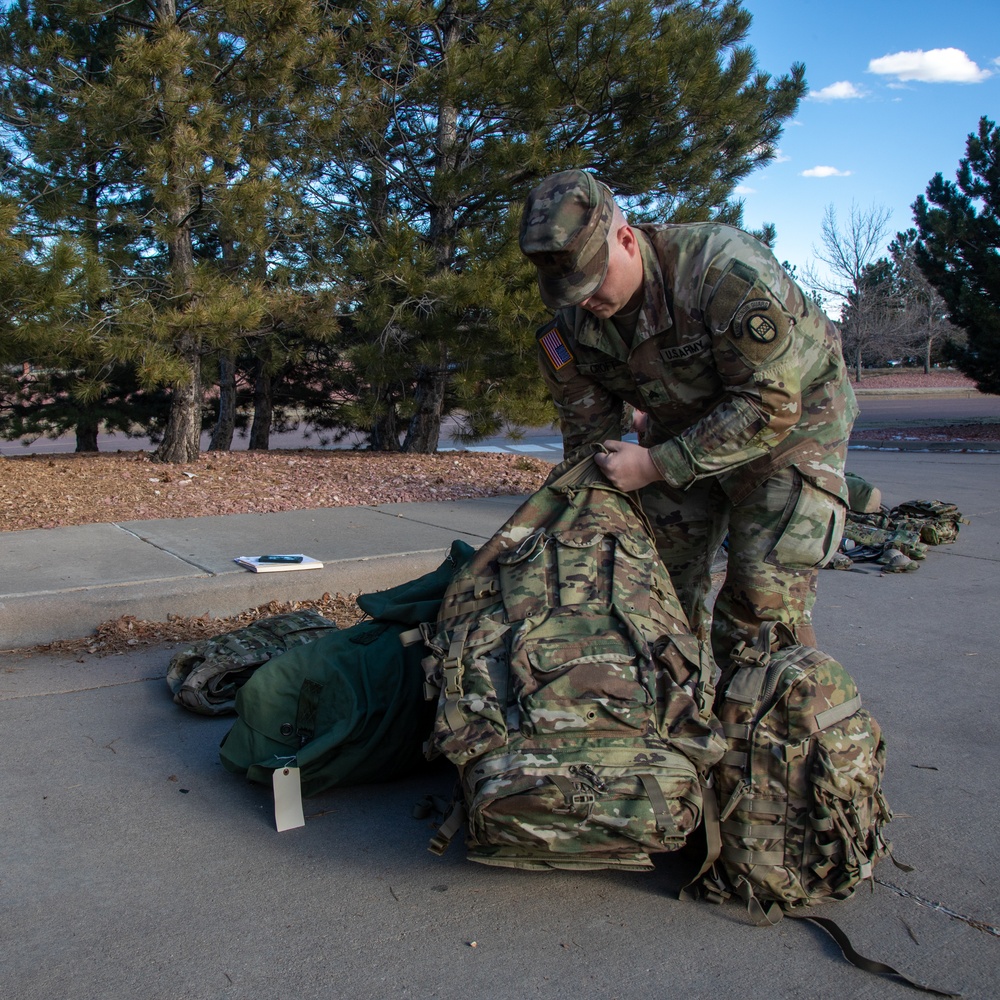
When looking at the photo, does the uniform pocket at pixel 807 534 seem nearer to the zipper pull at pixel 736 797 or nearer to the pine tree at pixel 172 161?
the zipper pull at pixel 736 797

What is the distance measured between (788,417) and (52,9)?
7910 mm

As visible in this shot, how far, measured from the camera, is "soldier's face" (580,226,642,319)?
8.47ft

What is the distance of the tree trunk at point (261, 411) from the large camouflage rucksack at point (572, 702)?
360 inches

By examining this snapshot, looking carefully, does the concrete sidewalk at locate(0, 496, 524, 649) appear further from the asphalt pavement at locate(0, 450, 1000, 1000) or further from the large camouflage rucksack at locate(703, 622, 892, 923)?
the large camouflage rucksack at locate(703, 622, 892, 923)

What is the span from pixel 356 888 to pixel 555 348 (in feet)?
5.52

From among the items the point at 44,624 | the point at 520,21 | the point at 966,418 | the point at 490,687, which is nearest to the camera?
the point at 490,687

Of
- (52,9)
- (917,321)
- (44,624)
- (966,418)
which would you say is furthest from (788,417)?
(917,321)

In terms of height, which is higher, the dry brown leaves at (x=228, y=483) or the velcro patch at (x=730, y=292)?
the velcro patch at (x=730, y=292)

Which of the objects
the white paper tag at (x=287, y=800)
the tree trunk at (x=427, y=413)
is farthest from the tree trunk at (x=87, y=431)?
the white paper tag at (x=287, y=800)

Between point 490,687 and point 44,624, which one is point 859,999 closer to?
point 490,687

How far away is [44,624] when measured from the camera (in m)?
4.12

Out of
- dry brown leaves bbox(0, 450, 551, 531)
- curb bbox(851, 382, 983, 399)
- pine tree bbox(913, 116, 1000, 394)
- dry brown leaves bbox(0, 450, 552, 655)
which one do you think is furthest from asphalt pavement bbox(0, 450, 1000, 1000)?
curb bbox(851, 382, 983, 399)

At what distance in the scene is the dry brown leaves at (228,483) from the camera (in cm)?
652

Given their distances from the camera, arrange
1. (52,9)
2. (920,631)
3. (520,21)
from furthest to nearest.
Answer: (520,21)
(52,9)
(920,631)
